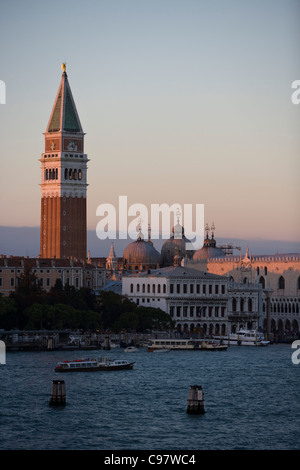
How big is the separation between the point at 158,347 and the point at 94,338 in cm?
489

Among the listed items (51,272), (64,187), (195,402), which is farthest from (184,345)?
(195,402)

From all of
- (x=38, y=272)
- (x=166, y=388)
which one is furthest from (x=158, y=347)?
(x=166, y=388)

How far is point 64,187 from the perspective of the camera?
11656 cm

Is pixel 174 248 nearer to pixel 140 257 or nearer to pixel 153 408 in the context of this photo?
pixel 140 257

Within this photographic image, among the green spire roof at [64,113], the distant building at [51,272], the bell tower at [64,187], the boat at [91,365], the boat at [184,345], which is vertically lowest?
the boat at [91,365]

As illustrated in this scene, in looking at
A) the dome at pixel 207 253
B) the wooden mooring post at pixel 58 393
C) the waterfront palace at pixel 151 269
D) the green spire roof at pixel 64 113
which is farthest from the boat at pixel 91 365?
the dome at pixel 207 253

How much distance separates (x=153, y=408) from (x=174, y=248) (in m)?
76.7

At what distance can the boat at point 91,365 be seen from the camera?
217 ft

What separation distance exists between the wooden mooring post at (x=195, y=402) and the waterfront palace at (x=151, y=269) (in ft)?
160

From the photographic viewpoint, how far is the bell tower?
382 ft

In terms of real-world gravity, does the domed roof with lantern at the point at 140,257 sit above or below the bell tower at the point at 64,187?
below

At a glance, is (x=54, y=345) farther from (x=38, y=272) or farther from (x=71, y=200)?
(x=71, y=200)

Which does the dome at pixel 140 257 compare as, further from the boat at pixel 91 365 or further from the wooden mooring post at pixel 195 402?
the wooden mooring post at pixel 195 402

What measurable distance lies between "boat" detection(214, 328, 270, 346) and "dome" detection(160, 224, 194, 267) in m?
29.4
